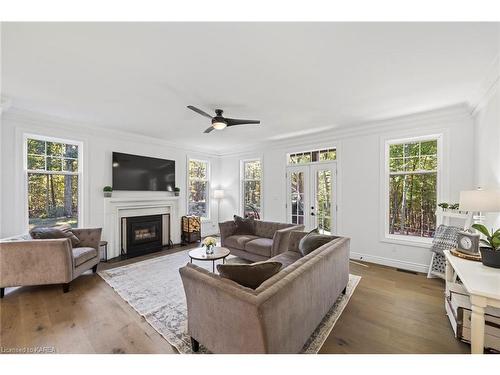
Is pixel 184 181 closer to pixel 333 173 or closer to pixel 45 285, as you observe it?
pixel 45 285

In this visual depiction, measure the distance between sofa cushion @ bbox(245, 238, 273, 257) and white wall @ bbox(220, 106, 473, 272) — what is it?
1663 mm

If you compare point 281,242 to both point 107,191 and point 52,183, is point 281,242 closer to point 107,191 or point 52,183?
point 107,191

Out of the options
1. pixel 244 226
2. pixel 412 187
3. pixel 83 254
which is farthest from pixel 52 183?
pixel 412 187

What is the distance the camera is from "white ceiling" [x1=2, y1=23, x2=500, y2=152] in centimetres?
169

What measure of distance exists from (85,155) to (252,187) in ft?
12.9

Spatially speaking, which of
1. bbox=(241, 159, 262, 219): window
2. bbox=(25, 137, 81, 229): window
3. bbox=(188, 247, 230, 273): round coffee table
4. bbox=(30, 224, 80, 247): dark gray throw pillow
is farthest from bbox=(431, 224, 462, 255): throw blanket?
bbox=(25, 137, 81, 229): window

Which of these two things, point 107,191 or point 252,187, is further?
point 252,187

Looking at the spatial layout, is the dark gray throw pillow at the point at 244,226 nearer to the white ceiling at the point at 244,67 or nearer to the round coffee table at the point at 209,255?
the round coffee table at the point at 209,255

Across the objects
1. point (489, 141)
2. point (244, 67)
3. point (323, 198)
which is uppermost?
point (244, 67)

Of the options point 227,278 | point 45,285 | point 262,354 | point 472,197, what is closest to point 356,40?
point 472,197

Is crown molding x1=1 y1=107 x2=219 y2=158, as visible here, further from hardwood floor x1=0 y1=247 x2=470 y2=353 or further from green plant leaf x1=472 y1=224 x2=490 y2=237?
green plant leaf x1=472 y1=224 x2=490 y2=237

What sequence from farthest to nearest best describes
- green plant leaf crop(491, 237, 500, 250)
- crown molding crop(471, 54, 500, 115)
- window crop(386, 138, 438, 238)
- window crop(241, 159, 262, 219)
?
window crop(241, 159, 262, 219) → window crop(386, 138, 438, 238) → crown molding crop(471, 54, 500, 115) → green plant leaf crop(491, 237, 500, 250)

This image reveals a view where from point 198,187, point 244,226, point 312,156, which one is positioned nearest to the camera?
point 244,226

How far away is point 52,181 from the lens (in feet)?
12.6
